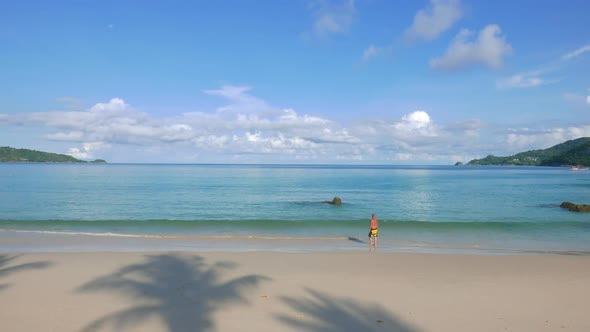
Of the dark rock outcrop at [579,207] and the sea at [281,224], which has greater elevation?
the dark rock outcrop at [579,207]

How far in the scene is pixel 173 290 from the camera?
38.1ft

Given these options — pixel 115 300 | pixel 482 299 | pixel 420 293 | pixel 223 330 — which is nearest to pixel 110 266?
pixel 115 300

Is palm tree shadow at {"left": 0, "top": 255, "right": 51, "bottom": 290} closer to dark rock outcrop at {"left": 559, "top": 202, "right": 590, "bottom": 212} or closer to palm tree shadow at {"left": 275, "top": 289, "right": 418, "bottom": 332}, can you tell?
palm tree shadow at {"left": 275, "top": 289, "right": 418, "bottom": 332}

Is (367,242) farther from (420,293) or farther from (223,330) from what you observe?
(223,330)

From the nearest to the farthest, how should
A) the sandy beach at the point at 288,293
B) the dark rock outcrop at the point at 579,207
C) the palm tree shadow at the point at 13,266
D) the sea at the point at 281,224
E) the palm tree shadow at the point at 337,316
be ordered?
the palm tree shadow at the point at 337,316 → the sandy beach at the point at 288,293 → the palm tree shadow at the point at 13,266 → the sea at the point at 281,224 → the dark rock outcrop at the point at 579,207

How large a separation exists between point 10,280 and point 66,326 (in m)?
5.16

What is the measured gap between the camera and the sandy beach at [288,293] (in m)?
9.29

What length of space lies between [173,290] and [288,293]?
3412 mm

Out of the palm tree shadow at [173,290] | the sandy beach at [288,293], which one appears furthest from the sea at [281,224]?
the palm tree shadow at [173,290]

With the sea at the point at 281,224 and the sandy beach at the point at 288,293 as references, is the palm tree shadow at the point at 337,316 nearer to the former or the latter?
the sandy beach at the point at 288,293

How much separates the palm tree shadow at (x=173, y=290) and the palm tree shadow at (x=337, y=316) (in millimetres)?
1678

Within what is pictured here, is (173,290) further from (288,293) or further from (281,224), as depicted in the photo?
(281,224)

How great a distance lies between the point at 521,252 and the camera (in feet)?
64.3

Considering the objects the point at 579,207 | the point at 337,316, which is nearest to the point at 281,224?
the point at 337,316
